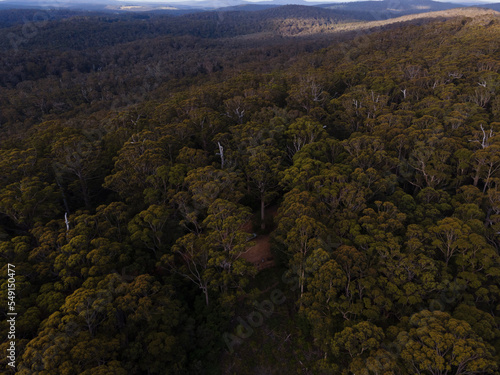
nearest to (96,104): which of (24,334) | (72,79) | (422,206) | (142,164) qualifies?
(72,79)

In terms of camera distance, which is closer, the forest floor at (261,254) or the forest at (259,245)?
the forest at (259,245)

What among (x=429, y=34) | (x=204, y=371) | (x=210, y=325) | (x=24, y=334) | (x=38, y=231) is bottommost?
(x=204, y=371)

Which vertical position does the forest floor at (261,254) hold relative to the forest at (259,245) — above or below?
below

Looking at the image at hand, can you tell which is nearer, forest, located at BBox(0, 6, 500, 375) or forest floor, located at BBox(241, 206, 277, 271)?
forest, located at BBox(0, 6, 500, 375)

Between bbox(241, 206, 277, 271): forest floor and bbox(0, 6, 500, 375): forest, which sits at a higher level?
bbox(0, 6, 500, 375): forest

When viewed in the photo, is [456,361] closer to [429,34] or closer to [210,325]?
[210,325]

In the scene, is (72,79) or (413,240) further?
(72,79)

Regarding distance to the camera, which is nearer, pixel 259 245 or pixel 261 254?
pixel 261 254

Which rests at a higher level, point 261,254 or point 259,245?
point 259,245
